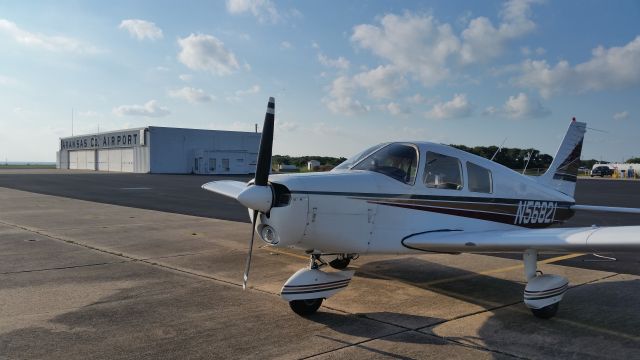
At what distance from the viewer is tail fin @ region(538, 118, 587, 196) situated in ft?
30.4

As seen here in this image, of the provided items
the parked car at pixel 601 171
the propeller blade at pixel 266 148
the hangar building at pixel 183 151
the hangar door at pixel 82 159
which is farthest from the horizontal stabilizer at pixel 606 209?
the hangar door at pixel 82 159

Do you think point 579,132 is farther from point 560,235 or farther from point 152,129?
point 152,129

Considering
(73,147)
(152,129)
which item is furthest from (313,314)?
(73,147)

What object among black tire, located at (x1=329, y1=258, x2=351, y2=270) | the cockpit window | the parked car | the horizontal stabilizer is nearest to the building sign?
black tire, located at (x1=329, y1=258, x2=351, y2=270)

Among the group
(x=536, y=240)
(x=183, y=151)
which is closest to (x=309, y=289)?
(x=536, y=240)

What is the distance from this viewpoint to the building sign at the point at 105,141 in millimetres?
64262

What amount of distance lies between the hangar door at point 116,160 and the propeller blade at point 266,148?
64.4m

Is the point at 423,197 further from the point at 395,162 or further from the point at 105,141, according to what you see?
the point at 105,141

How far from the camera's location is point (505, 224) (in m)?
7.51

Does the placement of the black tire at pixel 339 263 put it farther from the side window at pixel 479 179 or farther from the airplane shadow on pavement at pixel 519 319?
the side window at pixel 479 179

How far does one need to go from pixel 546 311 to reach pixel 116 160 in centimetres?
7172

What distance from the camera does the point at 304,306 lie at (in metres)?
5.80

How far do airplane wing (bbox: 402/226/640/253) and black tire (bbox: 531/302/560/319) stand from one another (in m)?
0.78

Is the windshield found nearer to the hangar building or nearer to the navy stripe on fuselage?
the navy stripe on fuselage
